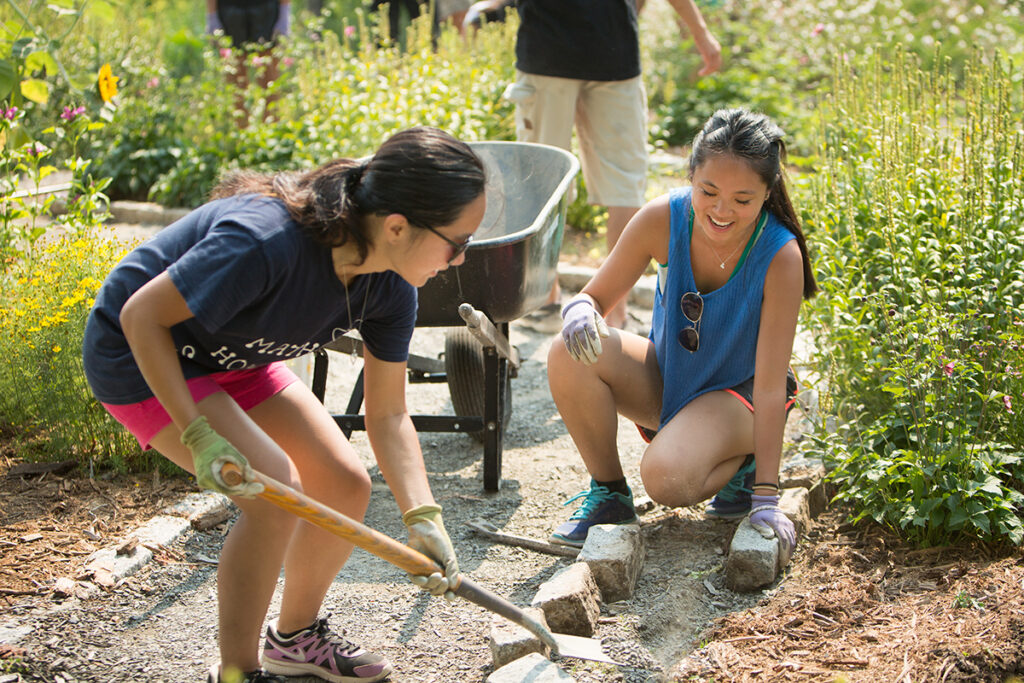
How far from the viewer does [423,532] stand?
214 cm

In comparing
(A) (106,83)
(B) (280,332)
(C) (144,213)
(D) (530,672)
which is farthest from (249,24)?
(D) (530,672)

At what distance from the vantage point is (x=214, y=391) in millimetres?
2016

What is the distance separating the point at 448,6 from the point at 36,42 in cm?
528

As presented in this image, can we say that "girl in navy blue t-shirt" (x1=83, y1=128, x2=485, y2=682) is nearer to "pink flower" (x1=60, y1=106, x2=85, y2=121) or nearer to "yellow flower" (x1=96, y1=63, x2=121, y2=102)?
"yellow flower" (x1=96, y1=63, x2=121, y2=102)

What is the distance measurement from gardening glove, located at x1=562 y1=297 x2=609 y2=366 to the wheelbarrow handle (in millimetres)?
794

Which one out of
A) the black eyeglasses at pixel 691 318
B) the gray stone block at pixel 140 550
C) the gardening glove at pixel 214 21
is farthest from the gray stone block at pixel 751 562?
the gardening glove at pixel 214 21

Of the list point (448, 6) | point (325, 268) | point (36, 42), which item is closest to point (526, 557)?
point (325, 268)

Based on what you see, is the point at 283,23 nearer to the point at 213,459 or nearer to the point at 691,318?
the point at 691,318

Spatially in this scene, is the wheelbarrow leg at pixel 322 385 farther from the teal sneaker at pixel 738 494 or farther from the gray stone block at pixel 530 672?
the gray stone block at pixel 530 672

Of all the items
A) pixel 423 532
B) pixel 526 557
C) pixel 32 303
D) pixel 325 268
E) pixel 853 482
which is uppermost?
pixel 325 268

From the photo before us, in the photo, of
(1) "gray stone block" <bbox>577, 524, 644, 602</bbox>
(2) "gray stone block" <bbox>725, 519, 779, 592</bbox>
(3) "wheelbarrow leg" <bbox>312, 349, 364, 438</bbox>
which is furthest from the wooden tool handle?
(3) "wheelbarrow leg" <bbox>312, 349, 364, 438</bbox>

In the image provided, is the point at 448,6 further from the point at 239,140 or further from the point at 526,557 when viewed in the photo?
the point at 526,557

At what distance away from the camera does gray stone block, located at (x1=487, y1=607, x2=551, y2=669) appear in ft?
7.52

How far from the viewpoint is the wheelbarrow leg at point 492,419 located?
325cm
